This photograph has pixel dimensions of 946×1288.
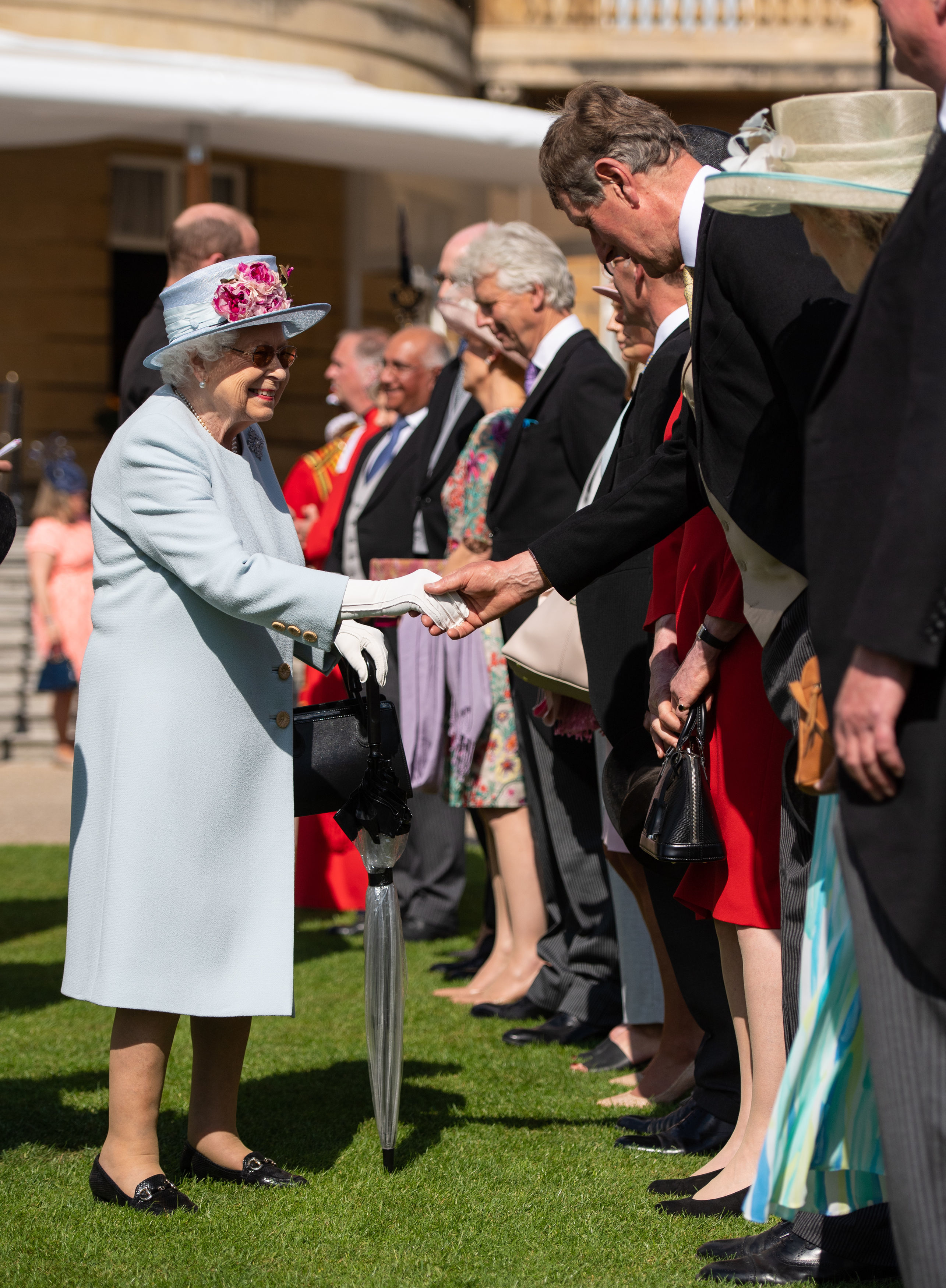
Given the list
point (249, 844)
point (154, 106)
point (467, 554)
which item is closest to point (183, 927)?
point (249, 844)

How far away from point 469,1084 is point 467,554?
197 centimetres

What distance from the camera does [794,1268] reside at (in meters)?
2.78

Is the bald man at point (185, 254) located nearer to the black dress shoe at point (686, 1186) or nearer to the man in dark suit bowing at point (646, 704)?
the man in dark suit bowing at point (646, 704)

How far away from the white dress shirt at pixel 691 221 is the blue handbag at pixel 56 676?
8701 millimetres

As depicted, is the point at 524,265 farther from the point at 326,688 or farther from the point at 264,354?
the point at 326,688

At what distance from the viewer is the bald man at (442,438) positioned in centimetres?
611

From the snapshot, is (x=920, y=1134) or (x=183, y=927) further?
(x=183, y=927)

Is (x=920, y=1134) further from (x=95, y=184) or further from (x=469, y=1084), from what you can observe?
(x=95, y=184)

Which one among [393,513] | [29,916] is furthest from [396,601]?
[29,916]

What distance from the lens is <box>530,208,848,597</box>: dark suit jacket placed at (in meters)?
2.64

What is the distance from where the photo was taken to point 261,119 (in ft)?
36.5

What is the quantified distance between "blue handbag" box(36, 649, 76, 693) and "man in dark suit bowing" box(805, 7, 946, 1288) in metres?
9.61

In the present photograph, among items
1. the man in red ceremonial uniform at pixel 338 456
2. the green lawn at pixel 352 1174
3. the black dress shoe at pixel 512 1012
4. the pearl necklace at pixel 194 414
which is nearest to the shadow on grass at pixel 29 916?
the green lawn at pixel 352 1174

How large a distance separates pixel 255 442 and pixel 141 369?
1573 mm
